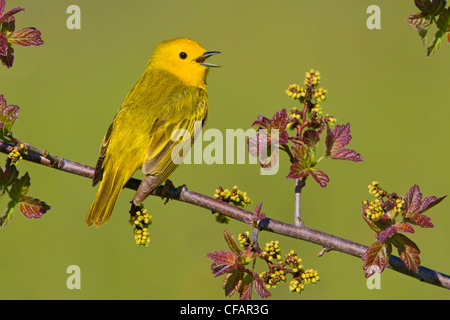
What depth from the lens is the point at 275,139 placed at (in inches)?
116

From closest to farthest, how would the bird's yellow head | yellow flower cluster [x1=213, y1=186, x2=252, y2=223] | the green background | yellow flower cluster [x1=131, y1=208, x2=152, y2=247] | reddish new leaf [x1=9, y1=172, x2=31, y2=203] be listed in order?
reddish new leaf [x1=9, y1=172, x2=31, y2=203] → yellow flower cluster [x1=131, y1=208, x2=152, y2=247] → yellow flower cluster [x1=213, y1=186, x2=252, y2=223] → the bird's yellow head → the green background

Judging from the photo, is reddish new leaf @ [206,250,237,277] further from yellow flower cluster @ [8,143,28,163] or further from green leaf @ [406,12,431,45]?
green leaf @ [406,12,431,45]

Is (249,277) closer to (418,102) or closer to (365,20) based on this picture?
(418,102)

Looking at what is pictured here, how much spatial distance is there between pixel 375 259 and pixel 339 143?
57 cm

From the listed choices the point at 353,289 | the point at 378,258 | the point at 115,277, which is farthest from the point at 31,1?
the point at 378,258

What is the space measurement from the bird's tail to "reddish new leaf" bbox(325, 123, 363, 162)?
172 cm

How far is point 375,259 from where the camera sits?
2.70 m

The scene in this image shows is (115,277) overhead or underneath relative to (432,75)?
underneath

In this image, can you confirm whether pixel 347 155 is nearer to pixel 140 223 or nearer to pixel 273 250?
pixel 273 250

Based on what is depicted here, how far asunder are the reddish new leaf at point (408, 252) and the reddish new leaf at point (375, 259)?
2.5 inches

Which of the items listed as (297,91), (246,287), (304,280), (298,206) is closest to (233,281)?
(246,287)

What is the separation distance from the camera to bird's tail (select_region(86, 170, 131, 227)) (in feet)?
13.6

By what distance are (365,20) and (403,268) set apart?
9.06 meters

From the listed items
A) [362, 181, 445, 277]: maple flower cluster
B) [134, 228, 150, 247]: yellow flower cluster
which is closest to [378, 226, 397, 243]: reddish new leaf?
[362, 181, 445, 277]: maple flower cluster
